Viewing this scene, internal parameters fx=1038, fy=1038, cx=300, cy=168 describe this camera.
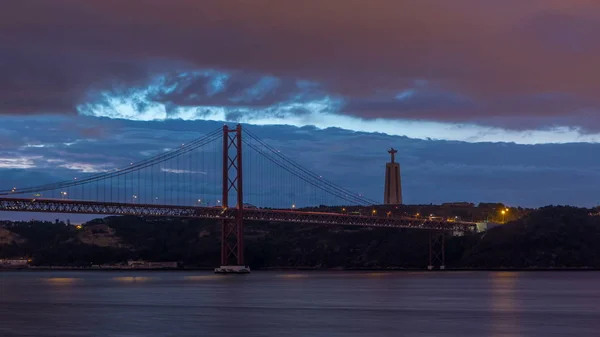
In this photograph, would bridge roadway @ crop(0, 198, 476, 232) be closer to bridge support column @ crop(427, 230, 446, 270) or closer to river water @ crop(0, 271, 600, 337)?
bridge support column @ crop(427, 230, 446, 270)

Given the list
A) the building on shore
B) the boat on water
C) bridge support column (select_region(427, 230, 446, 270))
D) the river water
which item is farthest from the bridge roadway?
the building on shore

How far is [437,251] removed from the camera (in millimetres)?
136500

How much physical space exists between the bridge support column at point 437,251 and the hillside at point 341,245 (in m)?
1.28

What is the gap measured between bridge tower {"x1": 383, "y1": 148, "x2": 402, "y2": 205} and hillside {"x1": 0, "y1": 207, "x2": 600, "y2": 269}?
7.95 meters

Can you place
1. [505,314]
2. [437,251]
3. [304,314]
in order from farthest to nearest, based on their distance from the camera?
1. [437,251]
2. [505,314]
3. [304,314]

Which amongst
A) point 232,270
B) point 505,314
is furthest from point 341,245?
point 505,314

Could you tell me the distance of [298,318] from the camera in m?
36.2

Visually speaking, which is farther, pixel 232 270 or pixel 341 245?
pixel 341 245

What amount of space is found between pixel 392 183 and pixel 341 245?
53.3 ft

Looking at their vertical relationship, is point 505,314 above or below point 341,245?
below

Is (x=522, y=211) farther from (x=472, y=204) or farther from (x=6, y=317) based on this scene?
(x=6, y=317)

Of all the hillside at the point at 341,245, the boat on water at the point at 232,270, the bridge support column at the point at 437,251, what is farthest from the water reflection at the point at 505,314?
the hillside at the point at 341,245

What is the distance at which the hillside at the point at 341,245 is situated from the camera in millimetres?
128875

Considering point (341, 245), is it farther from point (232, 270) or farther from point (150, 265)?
point (232, 270)
